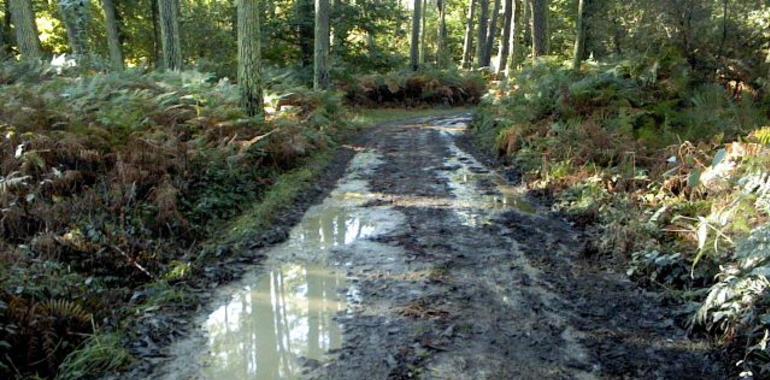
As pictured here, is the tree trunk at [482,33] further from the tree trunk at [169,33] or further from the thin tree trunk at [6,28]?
the thin tree trunk at [6,28]

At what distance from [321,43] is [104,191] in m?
10.9

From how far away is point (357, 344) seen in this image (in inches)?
162

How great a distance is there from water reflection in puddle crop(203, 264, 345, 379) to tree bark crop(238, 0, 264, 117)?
5697mm

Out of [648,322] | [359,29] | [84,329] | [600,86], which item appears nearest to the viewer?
[84,329]

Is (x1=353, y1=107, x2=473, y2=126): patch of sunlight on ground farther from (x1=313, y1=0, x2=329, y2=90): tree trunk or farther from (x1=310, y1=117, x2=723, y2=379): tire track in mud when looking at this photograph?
(x1=310, y1=117, x2=723, y2=379): tire track in mud

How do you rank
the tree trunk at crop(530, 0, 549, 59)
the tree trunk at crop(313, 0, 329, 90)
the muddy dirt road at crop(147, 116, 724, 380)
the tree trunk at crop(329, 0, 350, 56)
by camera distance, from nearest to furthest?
the muddy dirt road at crop(147, 116, 724, 380) → the tree trunk at crop(313, 0, 329, 90) → the tree trunk at crop(530, 0, 549, 59) → the tree trunk at crop(329, 0, 350, 56)

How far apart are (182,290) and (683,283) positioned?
447cm

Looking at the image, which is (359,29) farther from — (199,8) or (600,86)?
(600,86)

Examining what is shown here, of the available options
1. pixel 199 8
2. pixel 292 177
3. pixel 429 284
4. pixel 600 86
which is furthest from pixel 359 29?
pixel 429 284

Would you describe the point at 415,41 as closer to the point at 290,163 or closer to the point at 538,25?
the point at 538,25

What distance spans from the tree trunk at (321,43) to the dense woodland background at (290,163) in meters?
0.07

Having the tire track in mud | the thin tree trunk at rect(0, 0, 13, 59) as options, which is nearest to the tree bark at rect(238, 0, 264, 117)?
the tire track in mud

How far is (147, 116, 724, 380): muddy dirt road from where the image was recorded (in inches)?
151

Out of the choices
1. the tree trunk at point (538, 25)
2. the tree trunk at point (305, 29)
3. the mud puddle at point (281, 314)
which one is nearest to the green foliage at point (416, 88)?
the tree trunk at point (305, 29)
